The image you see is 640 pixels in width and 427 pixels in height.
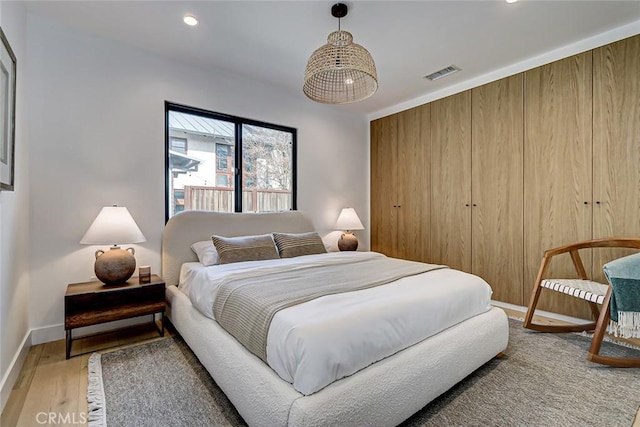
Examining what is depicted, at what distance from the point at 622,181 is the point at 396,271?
2.20 m

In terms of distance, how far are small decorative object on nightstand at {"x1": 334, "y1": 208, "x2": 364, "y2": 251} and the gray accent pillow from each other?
1.29 m

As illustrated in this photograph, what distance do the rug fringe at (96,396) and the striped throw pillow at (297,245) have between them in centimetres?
163

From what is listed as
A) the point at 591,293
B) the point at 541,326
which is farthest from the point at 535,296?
the point at 591,293

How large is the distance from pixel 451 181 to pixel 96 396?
3.89m

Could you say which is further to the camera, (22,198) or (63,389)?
(22,198)

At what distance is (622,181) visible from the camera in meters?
2.54

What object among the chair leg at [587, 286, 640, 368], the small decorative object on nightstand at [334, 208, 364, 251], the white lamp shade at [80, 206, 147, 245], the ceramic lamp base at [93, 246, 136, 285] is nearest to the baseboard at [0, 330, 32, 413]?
the ceramic lamp base at [93, 246, 136, 285]

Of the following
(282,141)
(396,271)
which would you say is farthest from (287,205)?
(396,271)

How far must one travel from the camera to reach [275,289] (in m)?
1.74

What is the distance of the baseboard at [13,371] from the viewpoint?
1.58m

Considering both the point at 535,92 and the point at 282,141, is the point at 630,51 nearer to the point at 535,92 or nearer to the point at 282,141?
the point at 535,92

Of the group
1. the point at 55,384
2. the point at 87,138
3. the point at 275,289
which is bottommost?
the point at 55,384

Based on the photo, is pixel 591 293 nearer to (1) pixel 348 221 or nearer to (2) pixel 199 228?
(1) pixel 348 221

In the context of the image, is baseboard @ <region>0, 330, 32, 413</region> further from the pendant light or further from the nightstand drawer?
the pendant light
